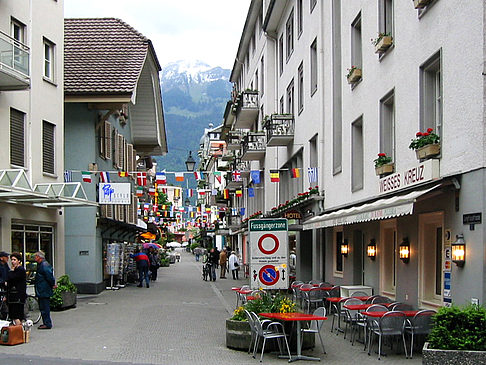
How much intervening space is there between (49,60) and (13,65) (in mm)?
4956

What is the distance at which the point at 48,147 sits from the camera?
23.4 metres

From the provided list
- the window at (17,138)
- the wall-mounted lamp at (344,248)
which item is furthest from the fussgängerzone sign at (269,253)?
the window at (17,138)

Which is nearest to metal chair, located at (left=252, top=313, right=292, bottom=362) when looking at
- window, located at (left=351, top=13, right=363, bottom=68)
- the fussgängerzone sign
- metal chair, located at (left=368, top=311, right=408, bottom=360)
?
the fussgängerzone sign

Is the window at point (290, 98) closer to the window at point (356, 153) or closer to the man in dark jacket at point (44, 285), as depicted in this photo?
the window at point (356, 153)

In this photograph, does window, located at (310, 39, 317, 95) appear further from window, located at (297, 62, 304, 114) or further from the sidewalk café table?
the sidewalk café table

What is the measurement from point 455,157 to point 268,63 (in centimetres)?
2742

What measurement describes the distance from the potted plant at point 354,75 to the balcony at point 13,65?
29.5ft

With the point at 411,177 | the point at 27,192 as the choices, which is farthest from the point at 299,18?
the point at 411,177

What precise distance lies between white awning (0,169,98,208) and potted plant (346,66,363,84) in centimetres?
895

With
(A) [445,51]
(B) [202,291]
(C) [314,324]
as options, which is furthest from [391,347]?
(B) [202,291]

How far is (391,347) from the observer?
13.5 m

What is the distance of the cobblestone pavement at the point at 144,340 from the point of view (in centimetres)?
1229

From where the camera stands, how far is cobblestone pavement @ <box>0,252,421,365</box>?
12289 mm

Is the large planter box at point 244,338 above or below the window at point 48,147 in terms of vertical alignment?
below
